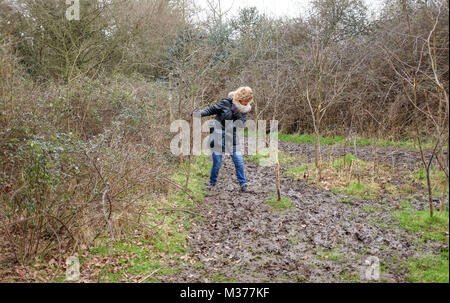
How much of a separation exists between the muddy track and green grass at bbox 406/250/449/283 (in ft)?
0.33

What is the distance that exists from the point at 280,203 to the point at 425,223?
2203mm

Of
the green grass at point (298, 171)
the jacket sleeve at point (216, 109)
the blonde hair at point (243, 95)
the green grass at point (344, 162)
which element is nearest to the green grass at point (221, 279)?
the jacket sleeve at point (216, 109)

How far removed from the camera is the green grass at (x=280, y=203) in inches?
233

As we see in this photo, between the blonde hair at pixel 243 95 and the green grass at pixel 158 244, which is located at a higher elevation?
the blonde hair at pixel 243 95

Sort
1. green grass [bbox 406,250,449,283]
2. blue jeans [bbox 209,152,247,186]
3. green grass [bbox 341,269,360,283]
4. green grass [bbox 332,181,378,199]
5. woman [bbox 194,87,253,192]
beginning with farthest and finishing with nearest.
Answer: blue jeans [bbox 209,152,247,186]
woman [bbox 194,87,253,192]
green grass [bbox 332,181,378,199]
green grass [bbox 341,269,360,283]
green grass [bbox 406,250,449,283]

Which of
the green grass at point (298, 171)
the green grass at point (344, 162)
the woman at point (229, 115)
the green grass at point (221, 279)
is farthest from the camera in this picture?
the green grass at point (298, 171)

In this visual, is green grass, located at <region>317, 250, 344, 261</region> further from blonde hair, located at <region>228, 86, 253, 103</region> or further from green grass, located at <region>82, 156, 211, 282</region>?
blonde hair, located at <region>228, 86, 253, 103</region>

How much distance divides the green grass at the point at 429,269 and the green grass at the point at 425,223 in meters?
0.45

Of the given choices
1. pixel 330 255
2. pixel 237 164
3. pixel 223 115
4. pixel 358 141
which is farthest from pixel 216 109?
pixel 358 141

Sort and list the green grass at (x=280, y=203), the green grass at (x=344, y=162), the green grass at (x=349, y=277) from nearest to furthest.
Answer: the green grass at (x=349, y=277)
the green grass at (x=280, y=203)
the green grass at (x=344, y=162)

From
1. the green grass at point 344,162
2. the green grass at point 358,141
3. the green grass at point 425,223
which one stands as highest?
the green grass at point 358,141

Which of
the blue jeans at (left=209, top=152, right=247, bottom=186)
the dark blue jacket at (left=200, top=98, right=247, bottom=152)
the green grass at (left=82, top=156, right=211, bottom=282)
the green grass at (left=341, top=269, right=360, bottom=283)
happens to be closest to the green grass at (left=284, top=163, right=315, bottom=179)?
the blue jeans at (left=209, top=152, right=247, bottom=186)

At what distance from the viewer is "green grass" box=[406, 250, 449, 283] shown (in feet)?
10.8

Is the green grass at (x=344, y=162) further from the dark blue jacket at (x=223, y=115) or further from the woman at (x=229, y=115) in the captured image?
the dark blue jacket at (x=223, y=115)
